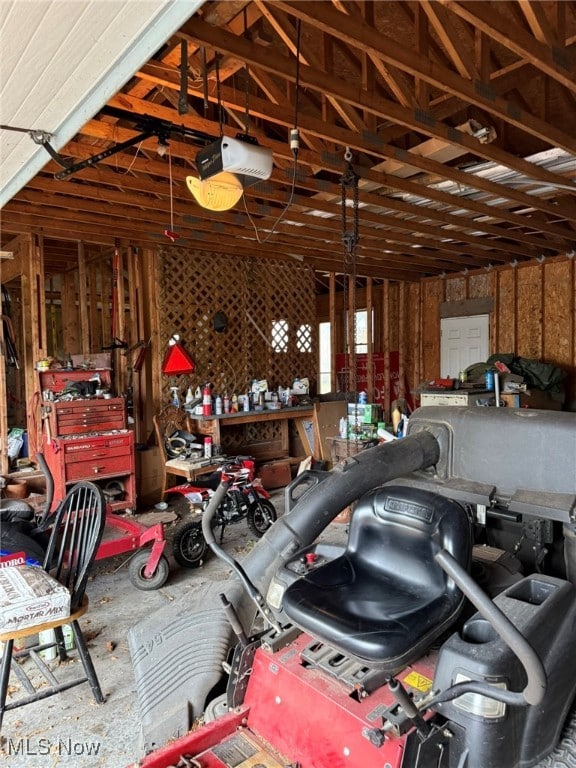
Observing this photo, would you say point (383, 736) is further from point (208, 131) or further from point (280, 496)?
point (280, 496)

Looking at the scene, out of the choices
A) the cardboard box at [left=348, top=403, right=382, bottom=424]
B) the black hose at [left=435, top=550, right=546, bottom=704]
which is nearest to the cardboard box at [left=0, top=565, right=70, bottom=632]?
the black hose at [left=435, top=550, right=546, bottom=704]

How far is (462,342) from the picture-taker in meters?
8.66

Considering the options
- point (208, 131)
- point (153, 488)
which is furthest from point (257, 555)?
point (153, 488)

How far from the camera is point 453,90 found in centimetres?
266

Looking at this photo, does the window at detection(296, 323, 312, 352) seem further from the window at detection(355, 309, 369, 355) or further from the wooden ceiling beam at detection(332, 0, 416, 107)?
the wooden ceiling beam at detection(332, 0, 416, 107)

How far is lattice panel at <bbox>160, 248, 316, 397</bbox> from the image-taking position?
6.20 metres

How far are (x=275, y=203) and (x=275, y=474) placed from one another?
3231mm

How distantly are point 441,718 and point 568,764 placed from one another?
16.7 inches

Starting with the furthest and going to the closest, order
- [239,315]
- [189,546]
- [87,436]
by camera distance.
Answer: [239,315] < [87,436] < [189,546]

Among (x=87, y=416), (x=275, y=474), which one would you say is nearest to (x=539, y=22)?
(x=87, y=416)

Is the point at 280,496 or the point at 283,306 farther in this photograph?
the point at 283,306

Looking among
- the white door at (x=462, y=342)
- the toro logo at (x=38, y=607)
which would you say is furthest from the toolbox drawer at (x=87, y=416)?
the white door at (x=462, y=342)

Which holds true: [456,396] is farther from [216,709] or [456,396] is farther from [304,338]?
[216,709]

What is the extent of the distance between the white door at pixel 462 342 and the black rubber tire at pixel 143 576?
6144 mm
